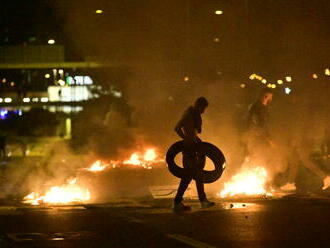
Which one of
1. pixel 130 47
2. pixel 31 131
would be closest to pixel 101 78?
pixel 31 131

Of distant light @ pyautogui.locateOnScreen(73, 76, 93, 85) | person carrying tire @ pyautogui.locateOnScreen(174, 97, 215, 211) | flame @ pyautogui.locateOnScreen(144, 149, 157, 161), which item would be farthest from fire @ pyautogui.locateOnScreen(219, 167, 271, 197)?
distant light @ pyautogui.locateOnScreen(73, 76, 93, 85)

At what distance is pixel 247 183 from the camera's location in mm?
14047

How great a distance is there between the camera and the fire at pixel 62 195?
12.6m

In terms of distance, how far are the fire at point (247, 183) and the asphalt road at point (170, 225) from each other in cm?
170

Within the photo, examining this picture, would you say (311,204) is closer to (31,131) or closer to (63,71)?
(31,131)

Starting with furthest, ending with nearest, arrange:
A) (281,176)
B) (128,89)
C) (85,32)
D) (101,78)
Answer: (101,78) → (128,89) → (85,32) → (281,176)

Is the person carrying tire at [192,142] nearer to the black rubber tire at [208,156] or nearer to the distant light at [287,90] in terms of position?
the black rubber tire at [208,156]

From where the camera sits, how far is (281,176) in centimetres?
1445

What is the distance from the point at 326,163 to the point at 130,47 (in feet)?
27.4

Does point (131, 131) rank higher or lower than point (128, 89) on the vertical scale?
lower

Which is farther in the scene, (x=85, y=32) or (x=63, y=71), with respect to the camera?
(x=63, y=71)

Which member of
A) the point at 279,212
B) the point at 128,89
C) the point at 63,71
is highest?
the point at 63,71

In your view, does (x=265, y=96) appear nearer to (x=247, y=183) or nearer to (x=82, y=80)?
(x=247, y=183)

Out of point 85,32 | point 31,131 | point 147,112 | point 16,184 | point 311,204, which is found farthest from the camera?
point 31,131
